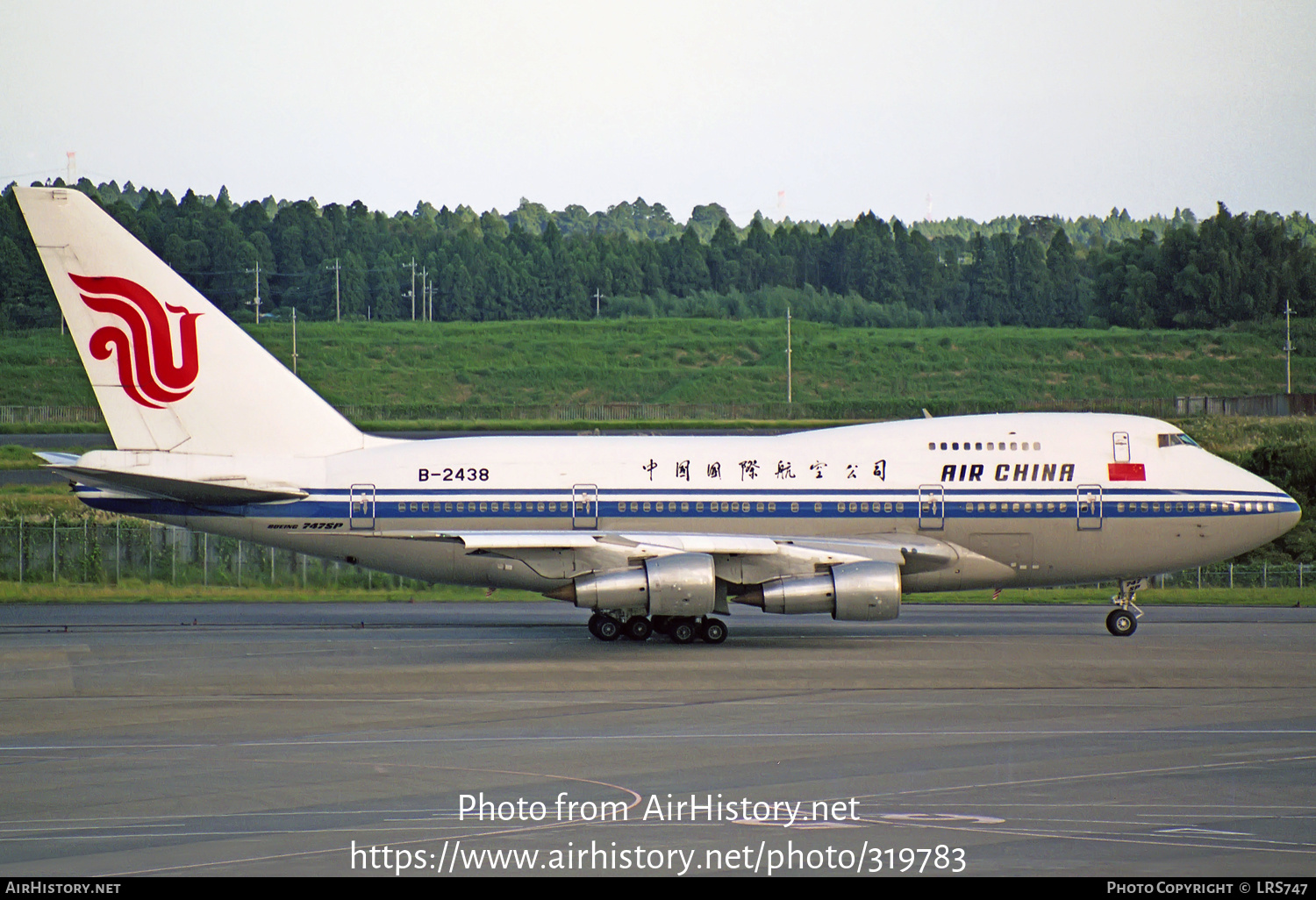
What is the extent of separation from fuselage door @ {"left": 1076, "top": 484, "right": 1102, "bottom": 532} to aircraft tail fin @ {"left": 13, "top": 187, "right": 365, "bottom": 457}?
18045 millimetres

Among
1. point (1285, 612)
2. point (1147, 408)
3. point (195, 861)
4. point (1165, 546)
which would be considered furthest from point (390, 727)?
point (1147, 408)

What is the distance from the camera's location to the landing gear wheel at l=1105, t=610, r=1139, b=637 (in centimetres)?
3219

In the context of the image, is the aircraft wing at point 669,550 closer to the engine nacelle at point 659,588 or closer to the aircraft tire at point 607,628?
the engine nacelle at point 659,588

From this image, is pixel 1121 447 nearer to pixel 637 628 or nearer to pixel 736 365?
pixel 637 628

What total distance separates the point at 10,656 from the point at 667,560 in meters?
14.0

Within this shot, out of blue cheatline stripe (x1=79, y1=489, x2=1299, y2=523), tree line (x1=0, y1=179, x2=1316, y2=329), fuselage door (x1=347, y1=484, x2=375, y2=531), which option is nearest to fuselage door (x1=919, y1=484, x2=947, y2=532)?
blue cheatline stripe (x1=79, y1=489, x2=1299, y2=523)

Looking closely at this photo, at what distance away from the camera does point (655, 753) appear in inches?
717

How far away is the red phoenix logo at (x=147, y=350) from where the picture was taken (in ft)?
105

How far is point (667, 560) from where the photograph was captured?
2980cm

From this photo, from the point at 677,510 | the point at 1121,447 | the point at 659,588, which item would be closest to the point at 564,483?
the point at 677,510

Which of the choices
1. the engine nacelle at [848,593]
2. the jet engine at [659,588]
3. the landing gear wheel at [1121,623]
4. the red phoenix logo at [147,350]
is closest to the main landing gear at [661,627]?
the jet engine at [659,588]

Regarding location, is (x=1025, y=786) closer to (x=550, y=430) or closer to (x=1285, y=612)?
(x=1285, y=612)

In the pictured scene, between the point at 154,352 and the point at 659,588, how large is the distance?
13.5m

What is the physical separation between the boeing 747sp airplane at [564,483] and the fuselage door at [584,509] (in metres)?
0.03
